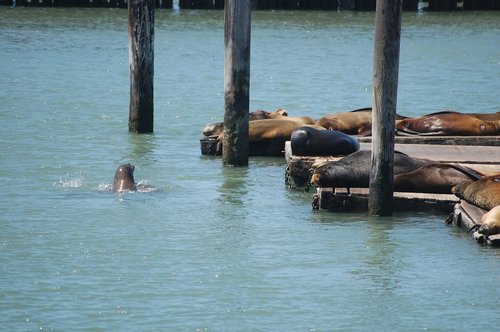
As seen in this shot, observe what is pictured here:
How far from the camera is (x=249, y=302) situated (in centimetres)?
905

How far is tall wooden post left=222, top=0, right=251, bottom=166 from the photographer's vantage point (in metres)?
13.4

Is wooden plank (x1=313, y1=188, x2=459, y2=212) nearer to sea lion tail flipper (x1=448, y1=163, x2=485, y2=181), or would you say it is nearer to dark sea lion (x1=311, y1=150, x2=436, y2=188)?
dark sea lion (x1=311, y1=150, x2=436, y2=188)

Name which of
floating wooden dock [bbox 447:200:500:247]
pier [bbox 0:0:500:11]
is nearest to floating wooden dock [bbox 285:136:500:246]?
floating wooden dock [bbox 447:200:500:247]

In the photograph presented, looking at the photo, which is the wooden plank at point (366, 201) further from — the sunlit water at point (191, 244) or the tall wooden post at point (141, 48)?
the tall wooden post at point (141, 48)

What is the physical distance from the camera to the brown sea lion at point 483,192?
10648 millimetres

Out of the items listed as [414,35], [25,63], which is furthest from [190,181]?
[414,35]

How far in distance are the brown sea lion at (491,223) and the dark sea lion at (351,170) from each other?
1.73 metres

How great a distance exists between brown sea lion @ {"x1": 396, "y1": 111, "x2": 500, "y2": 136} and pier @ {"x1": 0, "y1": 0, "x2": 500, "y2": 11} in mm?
33542

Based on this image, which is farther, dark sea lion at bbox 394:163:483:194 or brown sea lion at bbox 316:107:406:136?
brown sea lion at bbox 316:107:406:136

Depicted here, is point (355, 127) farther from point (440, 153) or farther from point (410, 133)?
point (440, 153)

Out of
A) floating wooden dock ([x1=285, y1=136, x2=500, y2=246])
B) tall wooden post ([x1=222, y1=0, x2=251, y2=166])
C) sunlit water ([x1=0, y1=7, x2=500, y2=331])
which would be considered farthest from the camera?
tall wooden post ([x1=222, y1=0, x2=251, y2=166])

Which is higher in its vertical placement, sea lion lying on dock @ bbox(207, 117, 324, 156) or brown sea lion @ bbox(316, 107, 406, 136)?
brown sea lion @ bbox(316, 107, 406, 136)

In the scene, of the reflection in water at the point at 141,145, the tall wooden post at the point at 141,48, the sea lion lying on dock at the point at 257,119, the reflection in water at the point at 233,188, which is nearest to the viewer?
the reflection in water at the point at 233,188

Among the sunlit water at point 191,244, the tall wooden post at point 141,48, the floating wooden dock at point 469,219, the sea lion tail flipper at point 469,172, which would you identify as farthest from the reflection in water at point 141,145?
the floating wooden dock at point 469,219
